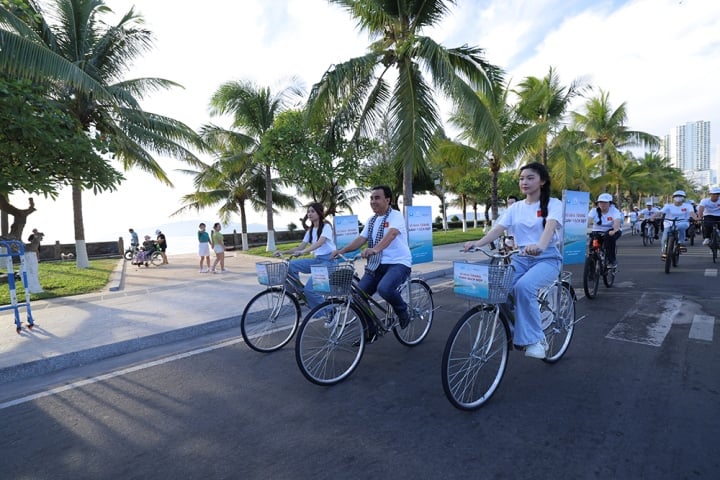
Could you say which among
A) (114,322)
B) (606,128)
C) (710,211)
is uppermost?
(606,128)

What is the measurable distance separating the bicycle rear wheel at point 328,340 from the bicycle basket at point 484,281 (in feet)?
4.21

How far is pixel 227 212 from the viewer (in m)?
28.0

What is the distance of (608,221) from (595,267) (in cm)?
107

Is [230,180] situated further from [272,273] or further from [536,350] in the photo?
[536,350]

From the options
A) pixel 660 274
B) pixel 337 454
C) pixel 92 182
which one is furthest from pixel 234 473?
pixel 660 274

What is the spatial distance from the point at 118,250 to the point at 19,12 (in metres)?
16.6

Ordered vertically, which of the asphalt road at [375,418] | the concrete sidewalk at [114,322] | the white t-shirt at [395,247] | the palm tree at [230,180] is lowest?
the asphalt road at [375,418]

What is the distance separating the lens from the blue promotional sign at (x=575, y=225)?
26.6 ft

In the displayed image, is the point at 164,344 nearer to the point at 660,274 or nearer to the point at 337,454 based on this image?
the point at 337,454

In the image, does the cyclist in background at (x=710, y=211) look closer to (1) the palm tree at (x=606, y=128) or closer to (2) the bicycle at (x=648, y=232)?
(2) the bicycle at (x=648, y=232)

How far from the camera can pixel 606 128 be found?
26812mm

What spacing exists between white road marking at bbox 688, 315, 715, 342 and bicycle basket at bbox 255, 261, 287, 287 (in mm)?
5008

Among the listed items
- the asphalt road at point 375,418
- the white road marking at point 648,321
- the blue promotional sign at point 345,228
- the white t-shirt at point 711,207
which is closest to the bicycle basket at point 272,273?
the asphalt road at point 375,418

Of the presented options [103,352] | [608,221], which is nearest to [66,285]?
[103,352]
